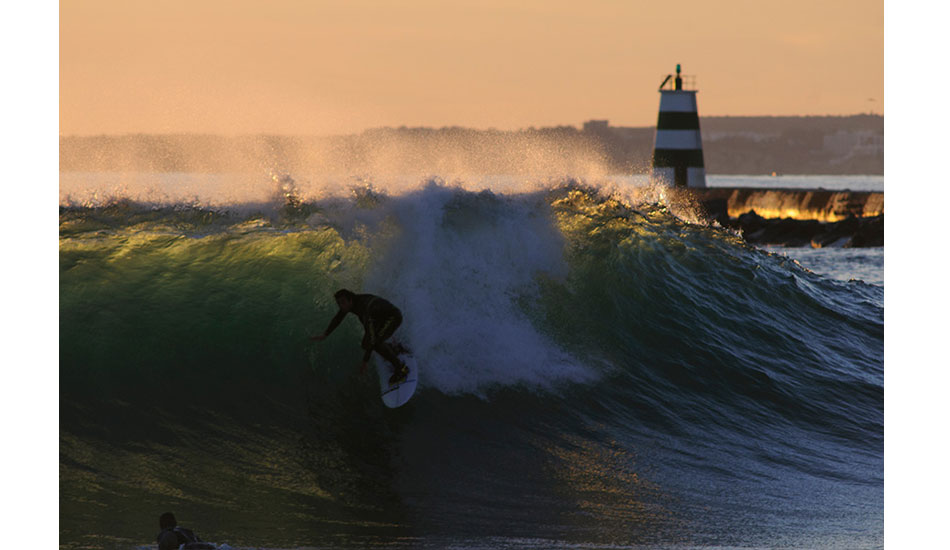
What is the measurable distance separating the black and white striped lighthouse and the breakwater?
63 cm

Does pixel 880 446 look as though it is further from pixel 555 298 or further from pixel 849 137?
pixel 849 137

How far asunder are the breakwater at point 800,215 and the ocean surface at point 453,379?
1849 cm

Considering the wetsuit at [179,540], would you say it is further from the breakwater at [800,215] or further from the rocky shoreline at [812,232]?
the rocky shoreline at [812,232]

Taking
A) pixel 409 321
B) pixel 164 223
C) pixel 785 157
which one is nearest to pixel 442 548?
pixel 409 321

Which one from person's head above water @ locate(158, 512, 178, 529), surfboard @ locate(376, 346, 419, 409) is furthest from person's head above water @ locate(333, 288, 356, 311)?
person's head above water @ locate(158, 512, 178, 529)

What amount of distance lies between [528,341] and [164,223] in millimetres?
5186

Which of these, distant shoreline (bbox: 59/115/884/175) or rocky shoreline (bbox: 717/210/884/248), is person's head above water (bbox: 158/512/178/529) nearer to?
distant shoreline (bbox: 59/115/884/175)

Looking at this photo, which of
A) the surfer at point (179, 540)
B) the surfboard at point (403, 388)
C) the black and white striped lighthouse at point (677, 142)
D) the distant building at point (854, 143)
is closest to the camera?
the surfer at point (179, 540)

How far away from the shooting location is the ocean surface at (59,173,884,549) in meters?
6.52

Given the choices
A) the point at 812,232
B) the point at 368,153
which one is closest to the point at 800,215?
the point at 812,232

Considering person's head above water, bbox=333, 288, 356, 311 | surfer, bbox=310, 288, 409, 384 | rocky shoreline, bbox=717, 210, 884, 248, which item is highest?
rocky shoreline, bbox=717, 210, 884, 248

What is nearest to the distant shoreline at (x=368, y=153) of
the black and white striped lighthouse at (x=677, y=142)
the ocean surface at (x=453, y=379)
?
the ocean surface at (x=453, y=379)

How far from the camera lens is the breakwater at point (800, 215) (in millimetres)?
35719

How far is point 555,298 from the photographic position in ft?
33.4
